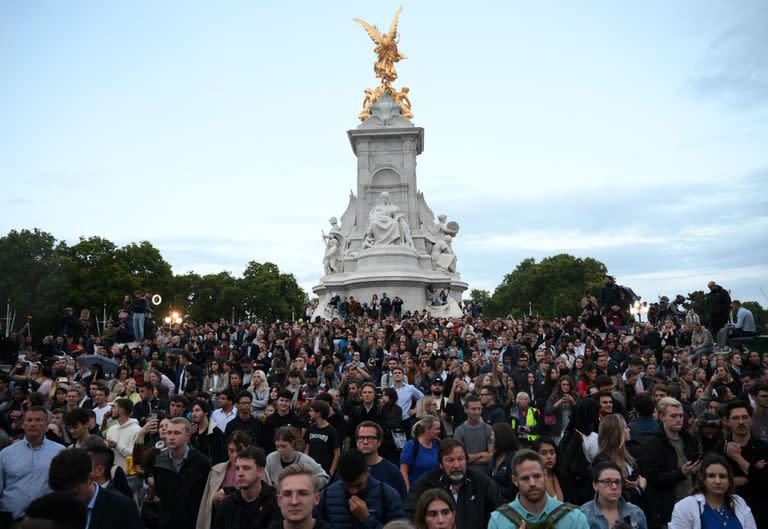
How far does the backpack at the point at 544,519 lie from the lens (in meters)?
4.27

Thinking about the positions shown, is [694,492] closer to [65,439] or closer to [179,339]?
[65,439]

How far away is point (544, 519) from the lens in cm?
430

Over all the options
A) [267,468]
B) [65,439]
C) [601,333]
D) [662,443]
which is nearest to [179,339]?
[601,333]

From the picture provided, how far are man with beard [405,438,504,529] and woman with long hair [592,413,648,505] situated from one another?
105cm

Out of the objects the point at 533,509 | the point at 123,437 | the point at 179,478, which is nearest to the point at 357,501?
the point at 533,509

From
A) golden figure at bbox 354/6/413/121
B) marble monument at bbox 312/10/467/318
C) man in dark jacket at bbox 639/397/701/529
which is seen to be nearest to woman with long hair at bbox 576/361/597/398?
man in dark jacket at bbox 639/397/701/529

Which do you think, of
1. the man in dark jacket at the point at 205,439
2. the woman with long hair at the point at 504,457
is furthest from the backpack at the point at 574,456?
the man in dark jacket at the point at 205,439

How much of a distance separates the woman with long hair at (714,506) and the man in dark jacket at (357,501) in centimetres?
199

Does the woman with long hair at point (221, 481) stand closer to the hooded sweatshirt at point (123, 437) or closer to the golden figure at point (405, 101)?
the hooded sweatshirt at point (123, 437)

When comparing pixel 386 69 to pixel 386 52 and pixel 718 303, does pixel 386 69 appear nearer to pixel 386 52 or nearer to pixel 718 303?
pixel 386 52

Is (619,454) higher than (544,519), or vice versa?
(619,454)

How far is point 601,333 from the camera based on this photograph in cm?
2162

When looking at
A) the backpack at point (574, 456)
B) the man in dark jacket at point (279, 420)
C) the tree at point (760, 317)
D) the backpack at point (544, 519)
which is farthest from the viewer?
the tree at point (760, 317)

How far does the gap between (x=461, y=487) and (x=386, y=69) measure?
130 feet
